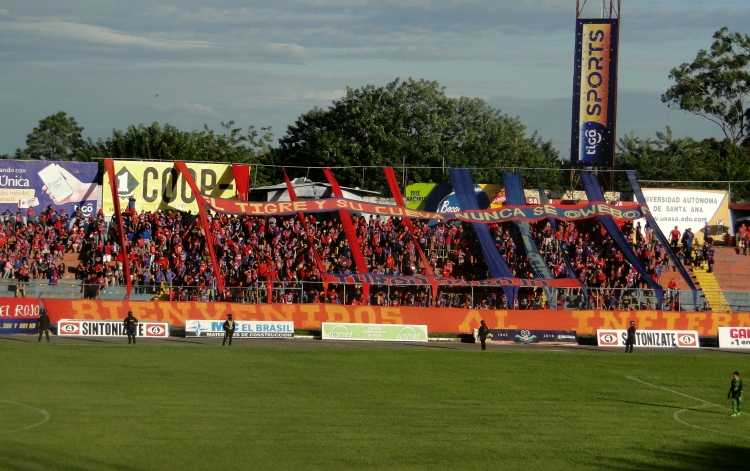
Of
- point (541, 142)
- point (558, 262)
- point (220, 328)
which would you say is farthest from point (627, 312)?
point (541, 142)

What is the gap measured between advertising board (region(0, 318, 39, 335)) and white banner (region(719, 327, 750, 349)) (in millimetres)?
32727

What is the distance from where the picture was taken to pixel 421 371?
1300 inches

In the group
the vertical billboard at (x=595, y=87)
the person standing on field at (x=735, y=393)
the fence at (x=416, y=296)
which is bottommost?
the person standing on field at (x=735, y=393)

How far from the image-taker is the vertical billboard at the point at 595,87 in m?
55.4

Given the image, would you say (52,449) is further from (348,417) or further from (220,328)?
(220,328)

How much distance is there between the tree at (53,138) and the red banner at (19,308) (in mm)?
100052

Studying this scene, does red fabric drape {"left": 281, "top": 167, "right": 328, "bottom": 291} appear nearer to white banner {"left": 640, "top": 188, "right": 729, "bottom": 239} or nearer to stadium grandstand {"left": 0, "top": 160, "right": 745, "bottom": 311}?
stadium grandstand {"left": 0, "top": 160, "right": 745, "bottom": 311}

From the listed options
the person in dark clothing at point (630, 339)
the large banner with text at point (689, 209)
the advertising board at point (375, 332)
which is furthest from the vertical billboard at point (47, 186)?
the large banner with text at point (689, 209)

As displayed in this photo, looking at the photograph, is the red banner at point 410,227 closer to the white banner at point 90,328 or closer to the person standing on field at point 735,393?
the white banner at point 90,328

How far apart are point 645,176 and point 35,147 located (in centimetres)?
9153

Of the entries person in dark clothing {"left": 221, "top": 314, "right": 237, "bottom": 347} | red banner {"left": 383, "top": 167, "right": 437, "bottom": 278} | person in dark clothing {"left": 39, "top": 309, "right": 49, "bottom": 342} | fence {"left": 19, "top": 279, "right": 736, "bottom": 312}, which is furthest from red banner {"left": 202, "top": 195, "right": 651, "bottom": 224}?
person in dark clothing {"left": 39, "top": 309, "right": 49, "bottom": 342}

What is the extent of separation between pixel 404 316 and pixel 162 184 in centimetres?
1734

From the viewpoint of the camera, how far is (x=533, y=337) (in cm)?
4372

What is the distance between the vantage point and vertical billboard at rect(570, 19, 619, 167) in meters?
55.4
